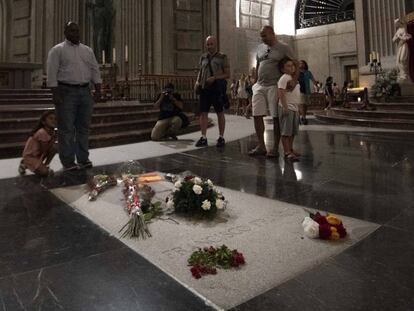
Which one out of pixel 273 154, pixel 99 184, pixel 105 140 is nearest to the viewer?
pixel 99 184

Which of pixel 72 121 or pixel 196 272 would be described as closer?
pixel 196 272

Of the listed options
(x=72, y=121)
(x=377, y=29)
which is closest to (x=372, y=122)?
(x=377, y=29)

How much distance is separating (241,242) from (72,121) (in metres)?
3.07

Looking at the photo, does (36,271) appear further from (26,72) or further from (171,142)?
(26,72)

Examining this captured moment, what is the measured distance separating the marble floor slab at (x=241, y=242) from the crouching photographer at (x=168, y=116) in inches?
161

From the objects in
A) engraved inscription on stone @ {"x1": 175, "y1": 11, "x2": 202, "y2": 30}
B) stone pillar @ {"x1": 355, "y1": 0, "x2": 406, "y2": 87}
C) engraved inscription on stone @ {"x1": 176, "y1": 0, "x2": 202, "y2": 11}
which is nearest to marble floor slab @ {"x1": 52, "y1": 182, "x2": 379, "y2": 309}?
stone pillar @ {"x1": 355, "y1": 0, "x2": 406, "y2": 87}

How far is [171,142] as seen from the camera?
21.6 ft

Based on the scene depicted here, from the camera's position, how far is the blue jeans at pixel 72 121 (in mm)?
4191

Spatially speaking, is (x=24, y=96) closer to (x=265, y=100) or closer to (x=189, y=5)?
(x=265, y=100)

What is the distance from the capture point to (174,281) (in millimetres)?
1537

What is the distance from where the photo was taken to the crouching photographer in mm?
6809

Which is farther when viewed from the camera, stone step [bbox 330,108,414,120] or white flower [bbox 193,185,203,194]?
stone step [bbox 330,108,414,120]

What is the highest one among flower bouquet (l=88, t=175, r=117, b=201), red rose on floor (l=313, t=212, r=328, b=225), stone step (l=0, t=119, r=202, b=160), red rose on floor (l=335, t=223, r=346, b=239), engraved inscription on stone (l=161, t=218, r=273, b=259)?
stone step (l=0, t=119, r=202, b=160)

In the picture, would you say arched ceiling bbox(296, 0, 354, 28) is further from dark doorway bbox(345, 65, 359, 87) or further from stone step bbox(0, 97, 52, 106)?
stone step bbox(0, 97, 52, 106)
